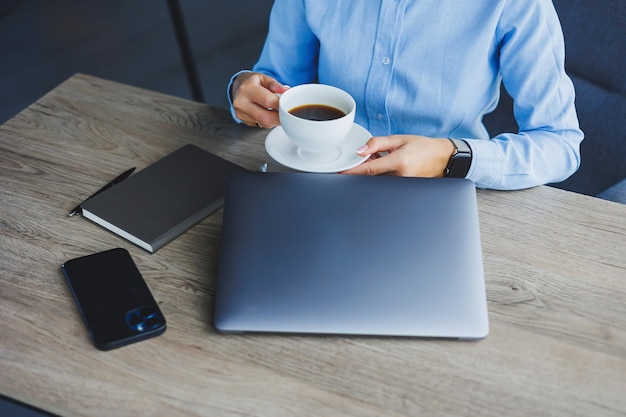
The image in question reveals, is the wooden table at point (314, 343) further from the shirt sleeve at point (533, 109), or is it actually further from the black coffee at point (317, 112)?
the black coffee at point (317, 112)

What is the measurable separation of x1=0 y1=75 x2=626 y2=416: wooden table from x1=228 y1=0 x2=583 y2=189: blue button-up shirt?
0.08m

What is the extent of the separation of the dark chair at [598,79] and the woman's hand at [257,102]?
0.62m

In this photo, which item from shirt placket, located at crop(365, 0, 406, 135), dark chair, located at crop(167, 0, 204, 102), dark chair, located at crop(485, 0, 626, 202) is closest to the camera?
shirt placket, located at crop(365, 0, 406, 135)

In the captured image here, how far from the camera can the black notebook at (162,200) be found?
2.43 feet

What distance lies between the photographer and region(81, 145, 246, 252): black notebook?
0.74 metres

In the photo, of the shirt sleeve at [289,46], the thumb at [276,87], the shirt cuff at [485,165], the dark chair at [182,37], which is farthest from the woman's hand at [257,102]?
the dark chair at [182,37]

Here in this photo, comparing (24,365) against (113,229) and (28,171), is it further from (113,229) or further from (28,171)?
(28,171)

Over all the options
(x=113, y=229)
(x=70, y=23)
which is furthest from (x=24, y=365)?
(x=70, y=23)

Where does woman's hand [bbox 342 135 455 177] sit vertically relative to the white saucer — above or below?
below

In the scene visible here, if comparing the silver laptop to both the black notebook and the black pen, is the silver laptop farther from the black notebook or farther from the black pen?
the black pen

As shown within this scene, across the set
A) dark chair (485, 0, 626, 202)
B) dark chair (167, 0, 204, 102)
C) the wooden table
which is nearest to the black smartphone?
the wooden table

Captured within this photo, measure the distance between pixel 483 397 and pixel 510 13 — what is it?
0.57 m

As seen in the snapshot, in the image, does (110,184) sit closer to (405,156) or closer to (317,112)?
(317,112)

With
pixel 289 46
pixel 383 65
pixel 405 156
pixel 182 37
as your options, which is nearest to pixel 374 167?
pixel 405 156
